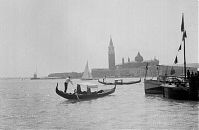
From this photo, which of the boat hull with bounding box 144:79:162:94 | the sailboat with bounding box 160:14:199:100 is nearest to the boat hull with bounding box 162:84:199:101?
the sailboat with bounding box 160:14:199:100

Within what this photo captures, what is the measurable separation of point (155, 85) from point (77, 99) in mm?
13242

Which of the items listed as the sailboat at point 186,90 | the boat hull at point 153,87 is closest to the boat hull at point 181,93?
the sailboat at point 186,90

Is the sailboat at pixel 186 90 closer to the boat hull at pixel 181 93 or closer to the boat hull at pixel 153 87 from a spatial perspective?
the boat hull at pixel 181 93

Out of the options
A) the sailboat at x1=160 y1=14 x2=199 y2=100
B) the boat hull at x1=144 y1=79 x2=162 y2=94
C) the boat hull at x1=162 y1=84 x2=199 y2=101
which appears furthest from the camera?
the boat hull at x1=144 y1=79 x2=162 y2=94

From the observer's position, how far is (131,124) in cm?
1789

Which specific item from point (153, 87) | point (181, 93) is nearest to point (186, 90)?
point (181, 93)

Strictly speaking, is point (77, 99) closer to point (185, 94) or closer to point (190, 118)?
point (185, 94)

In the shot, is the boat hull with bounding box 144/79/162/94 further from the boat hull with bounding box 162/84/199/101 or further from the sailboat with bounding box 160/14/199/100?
the sailboat with bounding box 160/14/199/100

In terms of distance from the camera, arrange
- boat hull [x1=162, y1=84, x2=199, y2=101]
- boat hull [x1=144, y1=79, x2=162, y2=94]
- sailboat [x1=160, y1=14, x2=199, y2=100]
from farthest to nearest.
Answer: boat hull [x1=144, y1=79, x2=162, y2=94]
boat hull [x1=162, y1=84, x2=199, y2=101]
sailboat [x1=160, y1=14, x2=199, y2=100]

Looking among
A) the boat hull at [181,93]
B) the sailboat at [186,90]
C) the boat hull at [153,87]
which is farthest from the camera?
the boat hull at [153,87]

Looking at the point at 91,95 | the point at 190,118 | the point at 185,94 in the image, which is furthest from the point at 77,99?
the point at 190,118

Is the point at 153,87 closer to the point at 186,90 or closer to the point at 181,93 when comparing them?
the point at 181,93

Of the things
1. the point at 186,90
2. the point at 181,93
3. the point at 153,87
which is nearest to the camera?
the point at 186,90

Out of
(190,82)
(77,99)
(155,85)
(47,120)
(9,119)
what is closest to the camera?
(47,120)
